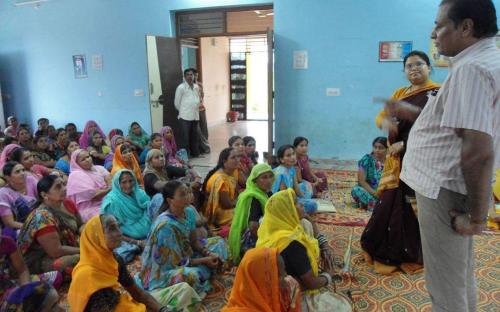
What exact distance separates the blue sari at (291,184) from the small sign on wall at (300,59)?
215 centimetres

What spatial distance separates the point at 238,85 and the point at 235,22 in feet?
16.1

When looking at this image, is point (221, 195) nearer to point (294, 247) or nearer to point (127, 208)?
point (127, 208)

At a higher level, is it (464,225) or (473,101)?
(473,101)

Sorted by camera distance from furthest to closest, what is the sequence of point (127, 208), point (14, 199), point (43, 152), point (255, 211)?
point (43, 152), point (127, 208), point (14, 199), point (255, 211)

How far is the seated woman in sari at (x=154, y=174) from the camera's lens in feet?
10.9

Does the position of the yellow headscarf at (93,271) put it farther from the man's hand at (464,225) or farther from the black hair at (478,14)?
the black hair at (478,14)

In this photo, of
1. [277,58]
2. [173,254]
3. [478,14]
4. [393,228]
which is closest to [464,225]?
[478,14]

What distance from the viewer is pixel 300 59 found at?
17.4ft

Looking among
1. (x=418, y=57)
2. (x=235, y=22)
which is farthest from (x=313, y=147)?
(x=418, y=57)

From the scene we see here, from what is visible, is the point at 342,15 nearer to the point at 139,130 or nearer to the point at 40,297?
the point at 139,130

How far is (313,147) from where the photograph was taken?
5.56m

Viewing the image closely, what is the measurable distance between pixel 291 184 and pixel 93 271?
6.91 ft

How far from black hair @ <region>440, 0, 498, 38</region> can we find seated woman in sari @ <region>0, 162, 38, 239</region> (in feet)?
8.91

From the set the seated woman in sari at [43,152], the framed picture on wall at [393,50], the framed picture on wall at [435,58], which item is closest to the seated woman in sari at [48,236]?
the seated woman in sari at [43,152]
